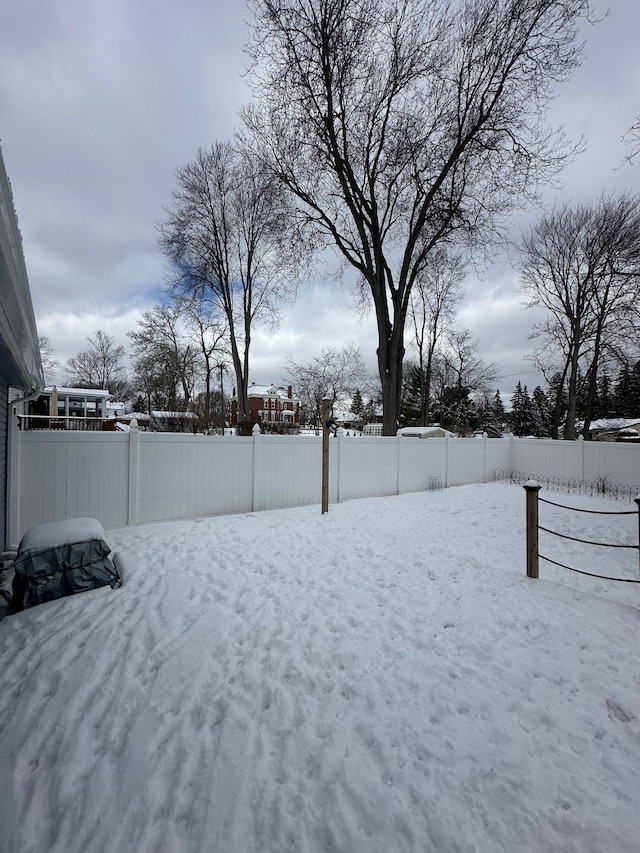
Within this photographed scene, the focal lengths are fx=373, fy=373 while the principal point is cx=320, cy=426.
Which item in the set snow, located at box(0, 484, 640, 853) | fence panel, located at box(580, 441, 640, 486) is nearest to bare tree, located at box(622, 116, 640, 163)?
snow, located at box(0, 484, 640, 853)

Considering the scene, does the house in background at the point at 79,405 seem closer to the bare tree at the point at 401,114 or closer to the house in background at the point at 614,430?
the bare tree at the point at 401,114

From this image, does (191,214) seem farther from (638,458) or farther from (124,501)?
(638,458)

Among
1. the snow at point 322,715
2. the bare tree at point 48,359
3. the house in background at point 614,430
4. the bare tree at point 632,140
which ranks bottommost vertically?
the snow at point 322,715

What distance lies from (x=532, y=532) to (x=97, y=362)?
3765cm

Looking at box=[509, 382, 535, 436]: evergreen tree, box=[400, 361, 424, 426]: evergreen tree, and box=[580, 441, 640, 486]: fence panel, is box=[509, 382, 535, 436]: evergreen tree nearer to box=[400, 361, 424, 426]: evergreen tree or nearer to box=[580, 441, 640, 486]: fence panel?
box=[400, 361, 424, 426]: evergreen tree

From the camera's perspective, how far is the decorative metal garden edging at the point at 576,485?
9031 millimetres

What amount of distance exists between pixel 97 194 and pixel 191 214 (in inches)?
330

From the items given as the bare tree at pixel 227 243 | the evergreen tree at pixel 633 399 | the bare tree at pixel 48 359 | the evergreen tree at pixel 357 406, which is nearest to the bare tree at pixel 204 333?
the bare tree at pixel 227 243

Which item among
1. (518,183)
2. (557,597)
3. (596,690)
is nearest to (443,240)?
(518,183)

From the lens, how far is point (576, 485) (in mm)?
9930

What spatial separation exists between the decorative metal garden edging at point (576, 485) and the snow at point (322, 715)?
20.6 ft

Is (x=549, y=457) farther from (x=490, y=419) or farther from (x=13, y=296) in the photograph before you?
(x=490, y=419)

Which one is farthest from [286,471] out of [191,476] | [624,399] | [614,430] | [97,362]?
[624,399]

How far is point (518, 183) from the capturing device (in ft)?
31.0
